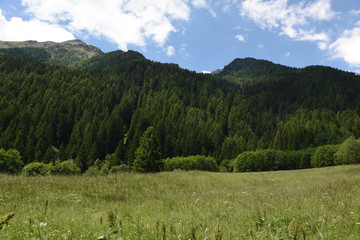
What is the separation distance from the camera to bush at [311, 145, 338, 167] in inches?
2960

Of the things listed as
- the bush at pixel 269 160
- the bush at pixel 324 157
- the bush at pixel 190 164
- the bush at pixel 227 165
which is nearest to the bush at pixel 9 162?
the bush at pixel 190 164

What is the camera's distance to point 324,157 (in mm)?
76438

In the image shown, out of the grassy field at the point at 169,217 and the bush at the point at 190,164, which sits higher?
the grassy field at the point at 169,217

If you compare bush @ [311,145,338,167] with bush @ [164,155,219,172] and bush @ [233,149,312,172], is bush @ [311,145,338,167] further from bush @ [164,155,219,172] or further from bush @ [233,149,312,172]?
bush @ [164,155,219,172]

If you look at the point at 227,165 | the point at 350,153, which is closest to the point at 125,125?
the point at 227,165

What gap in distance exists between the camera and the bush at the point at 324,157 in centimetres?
7519

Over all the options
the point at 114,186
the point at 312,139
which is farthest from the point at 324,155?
the point at 114,186

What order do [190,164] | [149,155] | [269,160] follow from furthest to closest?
[269,160] → [190,164] → [149,155]

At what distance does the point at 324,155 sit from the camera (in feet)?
251

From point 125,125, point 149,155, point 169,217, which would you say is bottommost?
point 149,155

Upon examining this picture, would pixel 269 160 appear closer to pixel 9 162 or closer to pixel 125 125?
pixel 9 162

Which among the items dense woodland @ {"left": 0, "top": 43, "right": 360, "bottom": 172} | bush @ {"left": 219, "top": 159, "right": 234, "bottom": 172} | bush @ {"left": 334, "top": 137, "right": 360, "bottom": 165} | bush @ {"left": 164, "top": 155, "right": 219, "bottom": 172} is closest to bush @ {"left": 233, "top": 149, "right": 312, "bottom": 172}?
dense woodland @ {"left": 0, "top": 43, "right": 360, "bottom": 172}

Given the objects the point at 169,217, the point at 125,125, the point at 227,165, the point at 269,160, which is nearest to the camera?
the point at 169,217

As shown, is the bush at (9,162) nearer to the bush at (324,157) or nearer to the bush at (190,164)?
the bush at (190,164)
